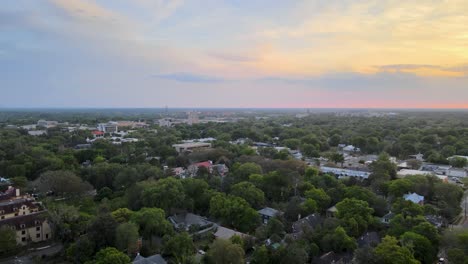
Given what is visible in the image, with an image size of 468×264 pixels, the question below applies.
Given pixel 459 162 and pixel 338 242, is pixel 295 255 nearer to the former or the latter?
pixel 338 242

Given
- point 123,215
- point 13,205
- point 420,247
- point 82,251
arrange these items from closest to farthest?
point 82,251, point 420,247, point 123,215, point 13,205

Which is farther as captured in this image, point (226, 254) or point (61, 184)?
point (61, 184)

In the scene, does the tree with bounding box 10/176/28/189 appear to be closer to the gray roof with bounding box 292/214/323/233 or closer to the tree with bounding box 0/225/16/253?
the tree with bounding box 0/225/16/253

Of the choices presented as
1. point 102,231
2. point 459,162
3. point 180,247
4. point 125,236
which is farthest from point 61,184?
point 459,162

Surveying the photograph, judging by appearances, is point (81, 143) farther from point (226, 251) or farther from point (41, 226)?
point (226, 251)

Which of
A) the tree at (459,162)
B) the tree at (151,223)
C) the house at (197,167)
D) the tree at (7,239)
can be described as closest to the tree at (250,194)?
the tree at (151,223)

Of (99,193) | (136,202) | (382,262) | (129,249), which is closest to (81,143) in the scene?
(99,193)
